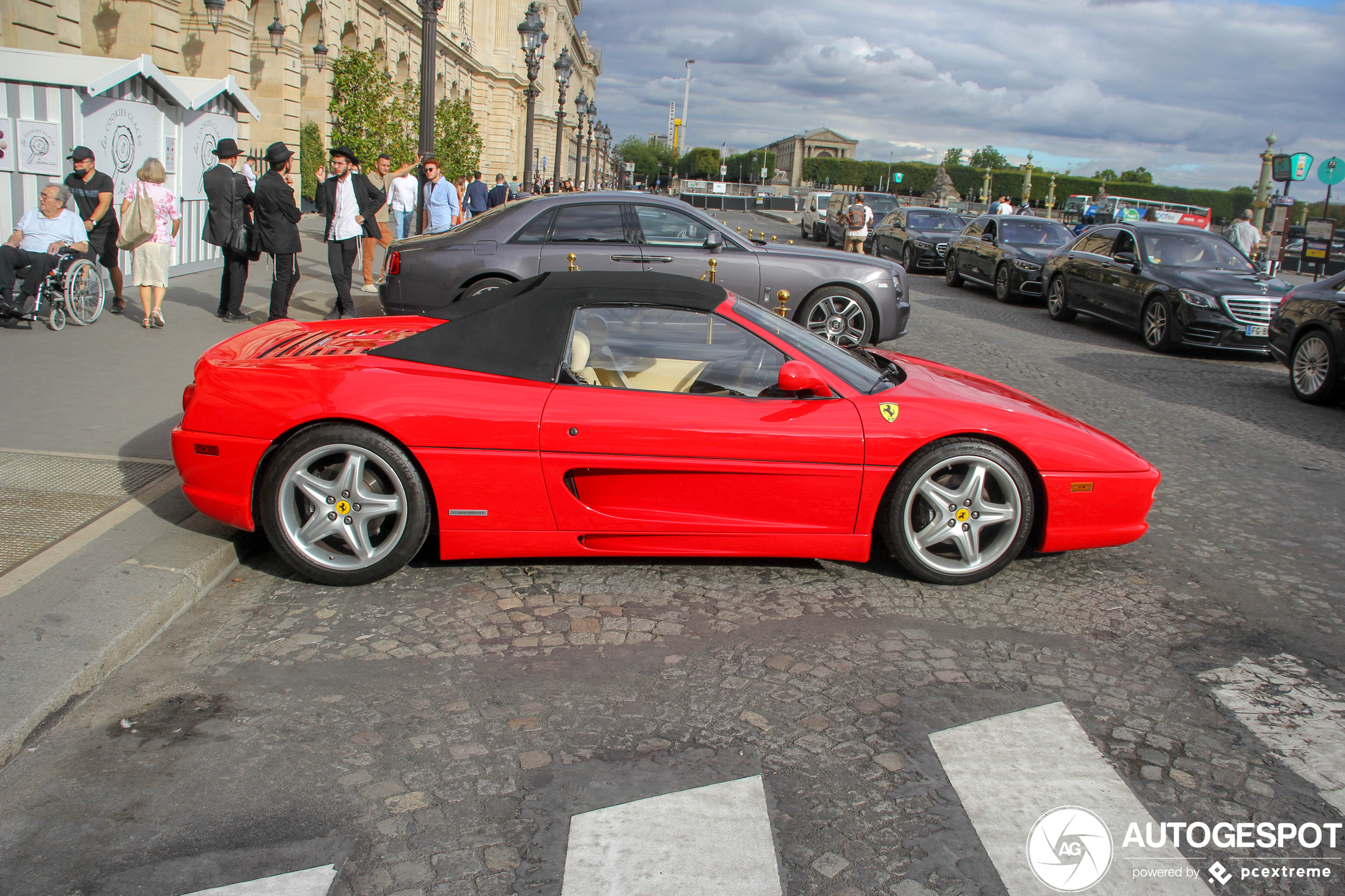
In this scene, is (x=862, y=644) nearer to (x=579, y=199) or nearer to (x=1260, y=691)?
(x=1260, y=691)

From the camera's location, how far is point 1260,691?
362 cm

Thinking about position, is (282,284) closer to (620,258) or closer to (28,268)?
(28,268)

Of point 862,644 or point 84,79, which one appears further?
point 84,79

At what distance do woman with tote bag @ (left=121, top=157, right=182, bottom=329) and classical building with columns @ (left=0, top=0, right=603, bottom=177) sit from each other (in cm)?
763

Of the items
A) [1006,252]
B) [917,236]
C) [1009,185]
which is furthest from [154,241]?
[1009,185]

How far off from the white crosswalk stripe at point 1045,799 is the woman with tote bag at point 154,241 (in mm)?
9313

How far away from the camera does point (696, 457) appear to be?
4.17 m

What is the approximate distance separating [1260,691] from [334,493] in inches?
140

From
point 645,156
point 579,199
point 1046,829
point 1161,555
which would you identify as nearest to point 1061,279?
point 579,199

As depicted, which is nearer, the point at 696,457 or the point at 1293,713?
the point at 1293,713

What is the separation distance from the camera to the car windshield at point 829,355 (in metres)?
4.50

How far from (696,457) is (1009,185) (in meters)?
118

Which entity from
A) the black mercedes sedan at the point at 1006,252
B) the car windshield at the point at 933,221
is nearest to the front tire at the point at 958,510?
the black mercedes sedan at the point at 1006,252

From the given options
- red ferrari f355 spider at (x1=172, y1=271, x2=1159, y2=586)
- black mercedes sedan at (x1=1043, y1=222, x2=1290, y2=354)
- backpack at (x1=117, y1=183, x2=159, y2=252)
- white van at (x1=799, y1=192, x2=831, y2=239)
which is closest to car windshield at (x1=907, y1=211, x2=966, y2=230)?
white van at (x1=799, y1=192, x2=831, y2=239)
